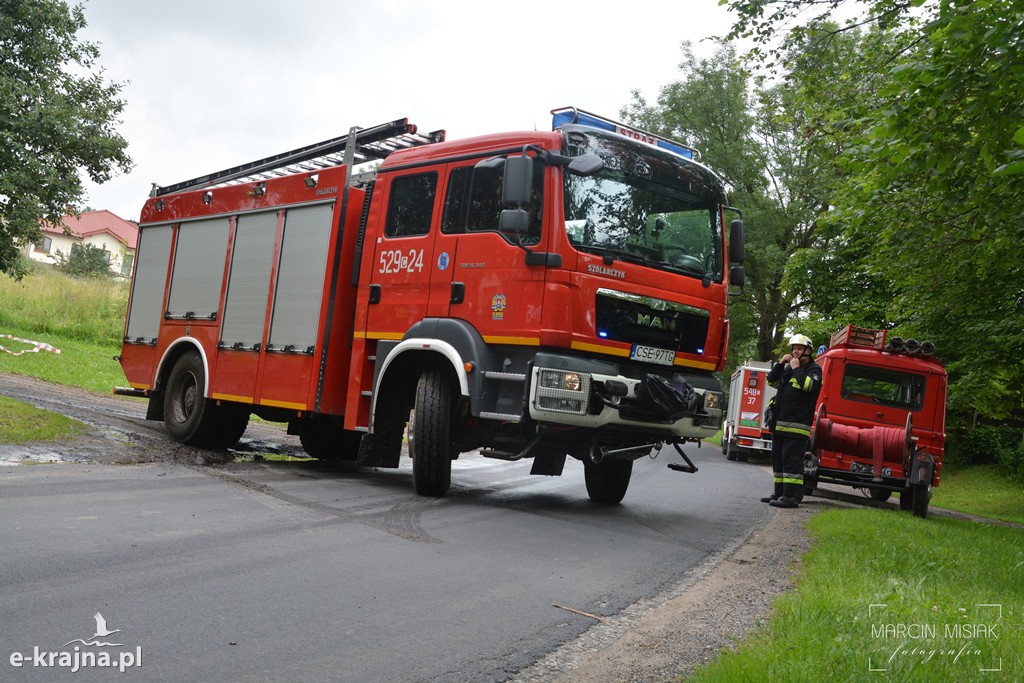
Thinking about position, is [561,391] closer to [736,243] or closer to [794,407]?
[736,243]

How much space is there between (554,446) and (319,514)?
2.30m

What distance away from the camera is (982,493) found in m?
21.6

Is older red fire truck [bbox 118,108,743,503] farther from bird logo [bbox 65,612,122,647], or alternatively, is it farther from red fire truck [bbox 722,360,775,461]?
red fire truck [bbox 722,360,775,461]

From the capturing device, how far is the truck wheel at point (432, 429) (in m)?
8.66

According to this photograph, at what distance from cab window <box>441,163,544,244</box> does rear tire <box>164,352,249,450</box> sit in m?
4.35

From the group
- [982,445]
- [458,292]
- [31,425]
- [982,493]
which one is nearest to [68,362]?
[31,425]

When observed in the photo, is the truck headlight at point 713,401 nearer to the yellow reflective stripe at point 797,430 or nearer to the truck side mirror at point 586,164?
the truck side mirror at point 586,164

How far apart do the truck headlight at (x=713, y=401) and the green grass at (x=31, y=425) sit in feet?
22.4

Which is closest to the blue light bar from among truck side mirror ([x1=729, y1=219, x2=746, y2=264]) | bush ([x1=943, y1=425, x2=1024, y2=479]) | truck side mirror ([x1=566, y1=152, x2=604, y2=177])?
truck side mirror ([x1=566, y1=152, x2=604, y2=177])

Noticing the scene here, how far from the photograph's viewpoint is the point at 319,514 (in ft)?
24.9

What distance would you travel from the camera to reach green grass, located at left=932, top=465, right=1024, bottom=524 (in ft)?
58.6

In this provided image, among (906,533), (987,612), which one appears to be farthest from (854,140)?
(987,612)

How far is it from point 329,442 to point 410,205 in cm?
421

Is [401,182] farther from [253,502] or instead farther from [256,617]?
[256,617]
